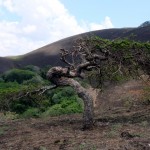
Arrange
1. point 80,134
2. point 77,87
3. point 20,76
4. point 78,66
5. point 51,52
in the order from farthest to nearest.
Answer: point 51,52 → point 20,76 → point 78,66 → point 77,87 → point 80,134

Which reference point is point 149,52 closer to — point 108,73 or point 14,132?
point 108,73

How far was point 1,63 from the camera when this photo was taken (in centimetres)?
5819

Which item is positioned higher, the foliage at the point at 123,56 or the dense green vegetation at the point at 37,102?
the foliage at the point at 123,56

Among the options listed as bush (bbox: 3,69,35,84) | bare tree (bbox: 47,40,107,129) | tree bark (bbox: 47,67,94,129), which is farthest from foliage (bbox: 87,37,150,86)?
bush (bbox: 3,69,35,84)

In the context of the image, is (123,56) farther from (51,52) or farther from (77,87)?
(51,52)

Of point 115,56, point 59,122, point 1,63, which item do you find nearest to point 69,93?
point 59,122

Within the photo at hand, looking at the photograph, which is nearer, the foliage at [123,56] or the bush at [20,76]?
the foliage at [123,56]

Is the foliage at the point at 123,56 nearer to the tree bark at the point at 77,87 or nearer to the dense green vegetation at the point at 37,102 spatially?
the tree bark at the point at 77,87

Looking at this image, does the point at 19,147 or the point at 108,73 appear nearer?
the point at 19,147

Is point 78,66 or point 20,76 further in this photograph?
point 20,76

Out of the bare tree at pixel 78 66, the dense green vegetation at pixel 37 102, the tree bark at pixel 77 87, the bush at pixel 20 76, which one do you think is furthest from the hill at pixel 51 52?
the tree bark at pixel 77 87

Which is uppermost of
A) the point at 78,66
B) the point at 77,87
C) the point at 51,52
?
the point at 78,66

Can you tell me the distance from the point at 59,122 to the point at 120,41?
131 inches

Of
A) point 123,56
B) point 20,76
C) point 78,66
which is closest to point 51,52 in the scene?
point 20,76
